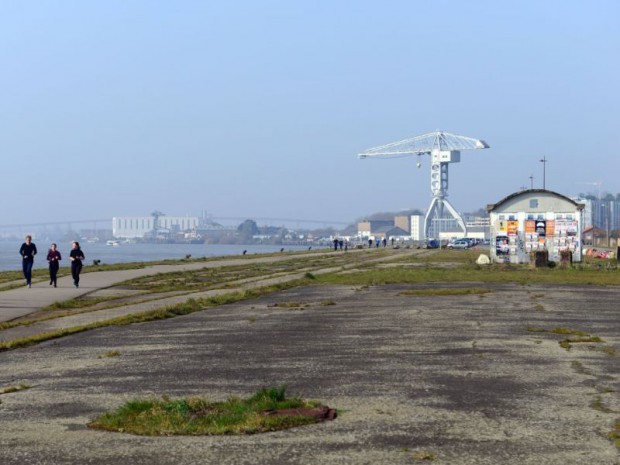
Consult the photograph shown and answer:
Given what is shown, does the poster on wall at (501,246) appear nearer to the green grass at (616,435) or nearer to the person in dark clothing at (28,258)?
the person in dark clothing at (28,258)

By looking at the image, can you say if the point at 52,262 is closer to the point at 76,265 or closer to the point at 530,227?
the point at 76,265

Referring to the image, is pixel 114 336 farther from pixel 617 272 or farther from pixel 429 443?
pixel 617 272

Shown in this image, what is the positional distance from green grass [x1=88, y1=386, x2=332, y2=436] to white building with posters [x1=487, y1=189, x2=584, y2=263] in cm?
3847

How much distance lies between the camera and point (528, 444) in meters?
7.38

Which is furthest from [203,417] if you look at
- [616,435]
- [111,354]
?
[111,354]

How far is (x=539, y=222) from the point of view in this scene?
46.1 m

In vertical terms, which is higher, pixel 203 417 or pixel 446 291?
pixel 203 417

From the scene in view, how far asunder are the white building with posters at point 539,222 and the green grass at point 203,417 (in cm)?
3847

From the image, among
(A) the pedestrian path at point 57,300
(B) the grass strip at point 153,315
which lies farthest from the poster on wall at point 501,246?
(B) the grass strip at point 153,315

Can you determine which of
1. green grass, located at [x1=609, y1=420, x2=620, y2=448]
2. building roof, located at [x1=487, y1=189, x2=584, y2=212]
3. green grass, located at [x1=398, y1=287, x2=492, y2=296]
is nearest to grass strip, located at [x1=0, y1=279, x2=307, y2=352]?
green grass, located at [x1=398, y1=287, x2=492, y2=296]

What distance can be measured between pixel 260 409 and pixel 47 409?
2.14 metres

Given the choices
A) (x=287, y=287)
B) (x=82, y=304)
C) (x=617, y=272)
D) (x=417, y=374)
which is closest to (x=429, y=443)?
(x=417, y=374)

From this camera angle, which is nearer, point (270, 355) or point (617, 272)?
point (270, 355)

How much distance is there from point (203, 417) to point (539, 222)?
39736mm
